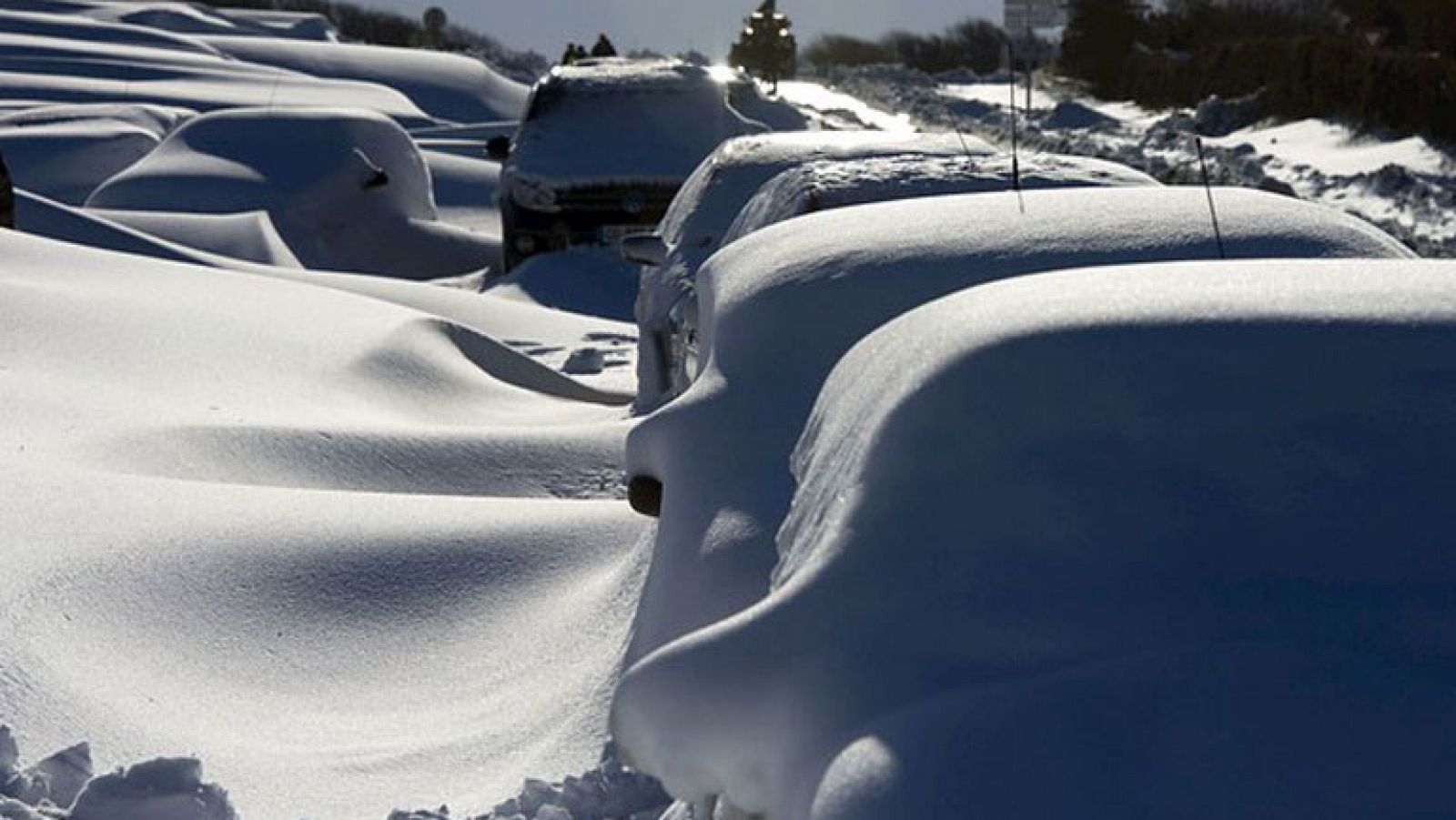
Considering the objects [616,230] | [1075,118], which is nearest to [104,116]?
[1075,118]

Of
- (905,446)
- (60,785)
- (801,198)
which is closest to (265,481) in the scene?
(801,198)

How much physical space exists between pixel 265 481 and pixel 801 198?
189cm

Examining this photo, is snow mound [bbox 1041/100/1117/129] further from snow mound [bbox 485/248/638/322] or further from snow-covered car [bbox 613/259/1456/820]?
snow-covered car [bbox 613/259/1456/820]

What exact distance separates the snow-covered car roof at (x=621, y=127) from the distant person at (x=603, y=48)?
1775 cm

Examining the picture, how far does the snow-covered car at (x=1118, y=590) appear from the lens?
253cm

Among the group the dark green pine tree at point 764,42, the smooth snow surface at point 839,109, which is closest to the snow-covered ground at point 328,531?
the smooth snow surface at point 839,109

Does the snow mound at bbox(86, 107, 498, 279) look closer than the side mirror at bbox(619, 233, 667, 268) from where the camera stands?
No

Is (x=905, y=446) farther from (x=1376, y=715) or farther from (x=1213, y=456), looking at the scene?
(x=1376, y=715)

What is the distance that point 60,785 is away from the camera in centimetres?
452

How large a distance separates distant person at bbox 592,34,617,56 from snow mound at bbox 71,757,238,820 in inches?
1202

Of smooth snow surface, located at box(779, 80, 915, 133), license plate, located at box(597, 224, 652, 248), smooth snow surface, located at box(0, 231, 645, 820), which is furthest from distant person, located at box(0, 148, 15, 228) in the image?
smooth snow surface, located at box(779, 80, 915, 133)

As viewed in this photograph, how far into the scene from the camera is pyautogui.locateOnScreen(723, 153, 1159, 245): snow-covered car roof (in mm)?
7418

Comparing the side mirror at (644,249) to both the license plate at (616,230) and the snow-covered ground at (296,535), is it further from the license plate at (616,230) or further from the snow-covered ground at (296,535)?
the license plate at (616,230)

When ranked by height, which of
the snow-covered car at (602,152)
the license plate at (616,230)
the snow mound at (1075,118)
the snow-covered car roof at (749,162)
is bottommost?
the snow mound at (1075,118)
